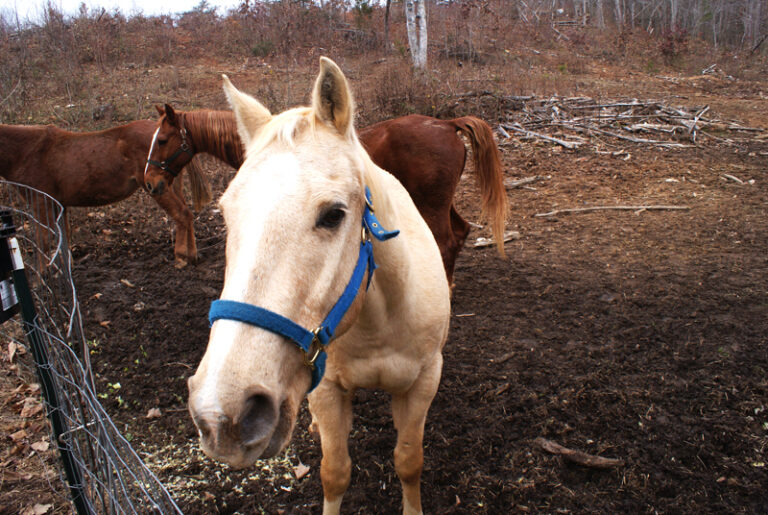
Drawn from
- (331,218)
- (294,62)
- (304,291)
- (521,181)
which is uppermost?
(294,62)

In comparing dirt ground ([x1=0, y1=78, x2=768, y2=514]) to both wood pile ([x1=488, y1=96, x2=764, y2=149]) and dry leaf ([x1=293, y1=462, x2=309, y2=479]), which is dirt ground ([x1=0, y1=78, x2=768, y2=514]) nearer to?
dry leaf ([x1=293, y1=462, x2=309, y2=479])

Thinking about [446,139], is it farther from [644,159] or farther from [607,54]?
[607,54]

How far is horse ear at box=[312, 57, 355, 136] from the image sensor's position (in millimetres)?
1436

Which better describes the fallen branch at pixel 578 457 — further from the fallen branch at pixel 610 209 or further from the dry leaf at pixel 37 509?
the fallen branch at pixel 610 209

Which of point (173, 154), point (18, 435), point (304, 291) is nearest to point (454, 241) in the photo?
point (304, 291)

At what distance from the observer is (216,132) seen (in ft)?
17.6

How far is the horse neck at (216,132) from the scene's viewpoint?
17.6 ft

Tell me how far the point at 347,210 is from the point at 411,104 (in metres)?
8.88

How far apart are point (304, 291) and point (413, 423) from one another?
1.22 meters

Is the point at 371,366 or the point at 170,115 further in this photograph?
the point at 170,115

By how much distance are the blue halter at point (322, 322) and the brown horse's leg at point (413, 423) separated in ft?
2.58

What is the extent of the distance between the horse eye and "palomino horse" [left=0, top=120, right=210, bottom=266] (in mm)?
4762

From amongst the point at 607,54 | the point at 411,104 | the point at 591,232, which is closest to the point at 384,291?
the point at 591,232

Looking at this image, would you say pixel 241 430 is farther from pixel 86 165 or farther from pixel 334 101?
pixel 86 165
